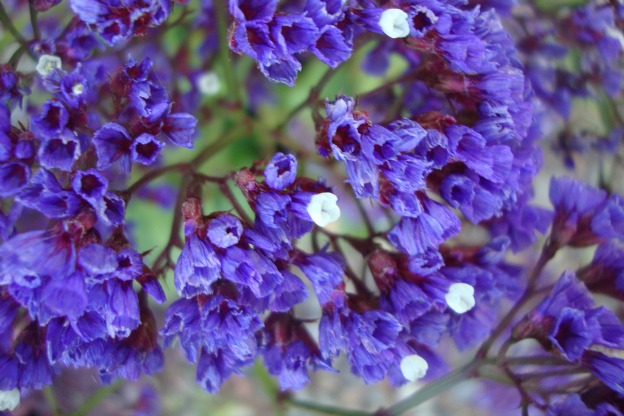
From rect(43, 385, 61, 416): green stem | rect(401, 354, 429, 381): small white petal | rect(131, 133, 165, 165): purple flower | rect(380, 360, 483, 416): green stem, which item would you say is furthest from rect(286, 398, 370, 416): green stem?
rect(131, 133, 165, 165): purple flower

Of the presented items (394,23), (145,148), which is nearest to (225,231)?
(145,148)

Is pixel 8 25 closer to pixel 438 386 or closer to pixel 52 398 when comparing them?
pixel 52 398

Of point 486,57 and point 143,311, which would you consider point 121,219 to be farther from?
point 486,57

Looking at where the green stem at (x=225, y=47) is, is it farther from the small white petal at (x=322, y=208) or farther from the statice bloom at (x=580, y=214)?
the statice bloom at (x=580, y=214)

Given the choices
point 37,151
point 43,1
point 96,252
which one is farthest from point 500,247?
point 43,1

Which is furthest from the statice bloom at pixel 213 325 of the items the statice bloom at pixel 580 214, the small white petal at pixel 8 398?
the statice bloom at pixel 580 214

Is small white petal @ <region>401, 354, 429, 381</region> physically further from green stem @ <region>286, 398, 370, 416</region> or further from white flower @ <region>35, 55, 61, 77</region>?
white flower @ <region>35, 55, 61, 77</region>
